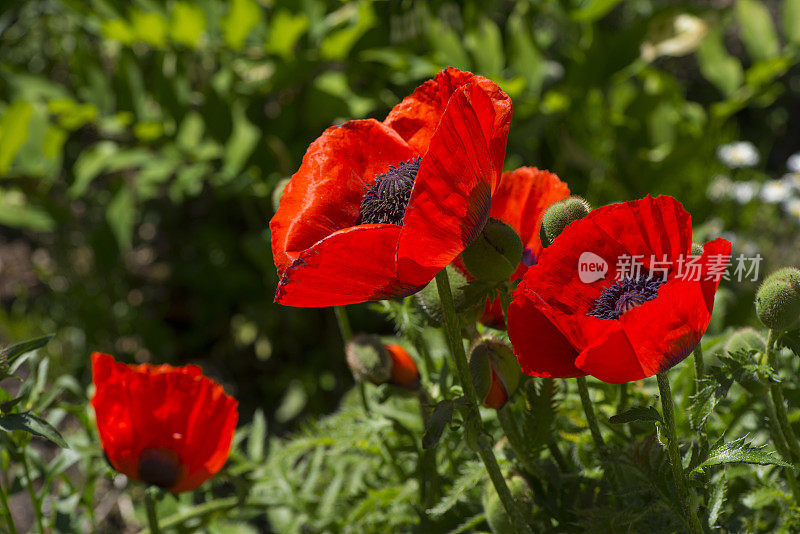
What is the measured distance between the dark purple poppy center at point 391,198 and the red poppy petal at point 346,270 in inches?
3.6

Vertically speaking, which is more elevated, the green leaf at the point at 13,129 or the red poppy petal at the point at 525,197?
the green leaf at the point at 13,129

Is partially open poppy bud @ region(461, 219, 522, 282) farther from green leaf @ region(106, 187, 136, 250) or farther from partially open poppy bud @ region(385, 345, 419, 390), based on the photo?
green leaf @ region(106, 187, 136, 250)

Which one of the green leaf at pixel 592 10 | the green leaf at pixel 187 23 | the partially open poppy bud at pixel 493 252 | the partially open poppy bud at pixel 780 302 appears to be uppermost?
the green leaf at pixel 187 23

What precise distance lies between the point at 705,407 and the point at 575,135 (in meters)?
1.76

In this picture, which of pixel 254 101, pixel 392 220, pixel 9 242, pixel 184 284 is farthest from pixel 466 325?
pixel 9 242

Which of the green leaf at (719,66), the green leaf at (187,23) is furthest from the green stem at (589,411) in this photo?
the green leaf at (719,66)


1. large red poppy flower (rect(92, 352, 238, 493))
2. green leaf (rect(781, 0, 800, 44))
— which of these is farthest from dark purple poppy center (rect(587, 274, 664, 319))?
green leaf (rect(781, 0, 800, 44))

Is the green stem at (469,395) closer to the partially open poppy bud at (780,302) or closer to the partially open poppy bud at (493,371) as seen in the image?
the partially open poppy bud at (493,371)

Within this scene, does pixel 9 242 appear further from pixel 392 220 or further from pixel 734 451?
pixel 734 451

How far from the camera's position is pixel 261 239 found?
2504mm

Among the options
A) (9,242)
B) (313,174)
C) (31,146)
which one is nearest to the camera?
(313,174)

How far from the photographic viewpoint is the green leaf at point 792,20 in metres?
2.17

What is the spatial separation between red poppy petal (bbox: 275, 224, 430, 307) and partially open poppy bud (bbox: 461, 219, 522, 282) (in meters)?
0.09

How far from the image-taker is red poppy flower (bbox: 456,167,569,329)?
98cm
